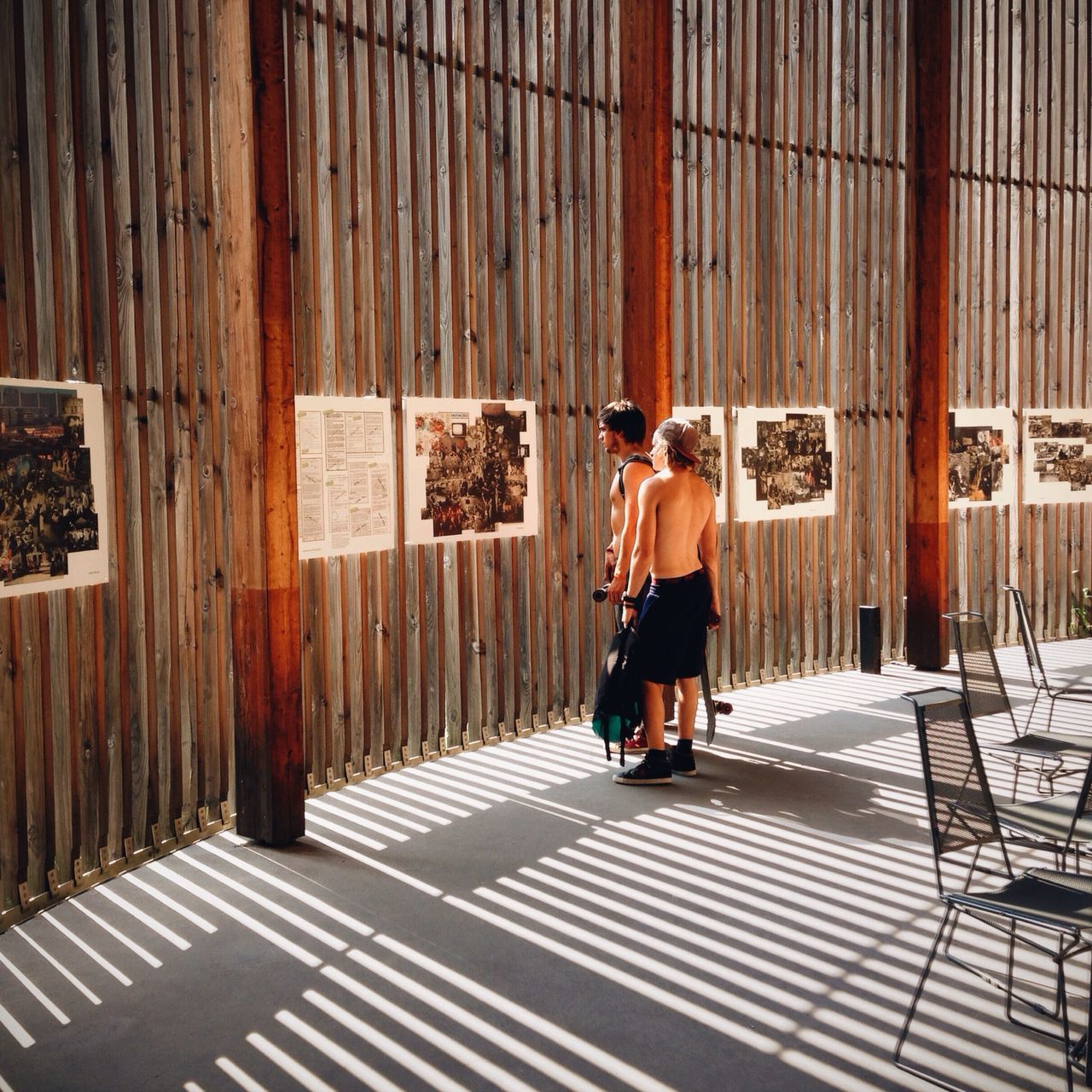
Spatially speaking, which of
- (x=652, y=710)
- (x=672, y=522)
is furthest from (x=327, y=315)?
(x=652, y=710)

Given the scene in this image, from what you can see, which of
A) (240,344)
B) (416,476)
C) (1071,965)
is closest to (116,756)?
(240,344)

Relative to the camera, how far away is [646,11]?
7469 millimetres

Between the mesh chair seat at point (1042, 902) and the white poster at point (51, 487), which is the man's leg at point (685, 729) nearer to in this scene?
the mesh chair seat at point (1042, 902)

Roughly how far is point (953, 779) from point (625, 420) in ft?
11.2

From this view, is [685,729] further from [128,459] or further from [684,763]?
[128,459]

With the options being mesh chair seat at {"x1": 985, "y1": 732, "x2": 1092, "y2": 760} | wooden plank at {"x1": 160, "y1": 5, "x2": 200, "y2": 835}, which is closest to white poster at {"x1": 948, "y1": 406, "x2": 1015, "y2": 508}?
mesh chair seat at {"x1": 985, "y1": 732, "x2": 1092, "y2": 760}

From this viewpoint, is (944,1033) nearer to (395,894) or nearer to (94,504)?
(395,894)

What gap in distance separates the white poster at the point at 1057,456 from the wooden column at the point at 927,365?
4.89ft

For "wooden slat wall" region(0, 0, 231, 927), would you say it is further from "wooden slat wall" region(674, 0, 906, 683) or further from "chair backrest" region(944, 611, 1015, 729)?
"wooden slat wall" region(674, 0, 906, 683)

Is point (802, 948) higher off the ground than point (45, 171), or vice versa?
point (45, 171)

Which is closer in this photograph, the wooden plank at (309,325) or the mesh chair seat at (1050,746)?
the mesh chair seat at (1050,746)

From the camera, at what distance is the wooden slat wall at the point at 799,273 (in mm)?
8430

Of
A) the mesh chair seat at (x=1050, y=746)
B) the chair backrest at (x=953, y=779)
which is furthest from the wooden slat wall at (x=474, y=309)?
the chair backrest at (x=953, y=779)

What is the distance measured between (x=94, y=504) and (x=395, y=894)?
1.98m
